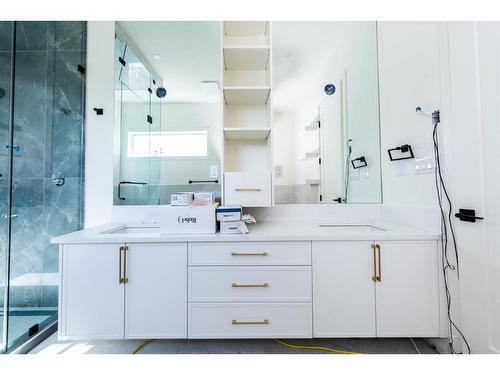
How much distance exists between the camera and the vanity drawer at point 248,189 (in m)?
1.60

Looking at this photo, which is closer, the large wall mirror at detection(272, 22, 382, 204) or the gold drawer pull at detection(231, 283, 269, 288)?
the gold drawer pull at detection(231, 283, 269, 288)

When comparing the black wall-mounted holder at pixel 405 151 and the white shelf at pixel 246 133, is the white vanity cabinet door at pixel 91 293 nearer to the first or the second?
the white shelf at pixel 246 133

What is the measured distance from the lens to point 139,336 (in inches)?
51.3

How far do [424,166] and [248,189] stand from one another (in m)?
1.18

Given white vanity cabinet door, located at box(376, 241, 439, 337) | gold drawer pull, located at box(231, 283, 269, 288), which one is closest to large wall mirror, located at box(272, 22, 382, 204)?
white vanity cabinet door, located at box(376, 241, 439, 337)

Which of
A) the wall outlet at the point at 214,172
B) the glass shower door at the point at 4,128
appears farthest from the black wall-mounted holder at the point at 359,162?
the glass shower door at the point at 4,128

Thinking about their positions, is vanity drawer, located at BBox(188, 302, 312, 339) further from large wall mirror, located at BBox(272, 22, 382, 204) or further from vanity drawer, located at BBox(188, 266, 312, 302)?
large wall mirror, located at BBox(272, 22, 382, 204)

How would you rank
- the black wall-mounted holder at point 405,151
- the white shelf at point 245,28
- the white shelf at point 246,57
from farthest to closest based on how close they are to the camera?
the white shelf at point 245,28 < the white shelf at point 246,57 < the black wall-mounted holder at point 405,151

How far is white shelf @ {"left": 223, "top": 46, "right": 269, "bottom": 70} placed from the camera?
1.63 meters

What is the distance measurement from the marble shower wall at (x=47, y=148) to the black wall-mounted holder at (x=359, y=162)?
2.38m

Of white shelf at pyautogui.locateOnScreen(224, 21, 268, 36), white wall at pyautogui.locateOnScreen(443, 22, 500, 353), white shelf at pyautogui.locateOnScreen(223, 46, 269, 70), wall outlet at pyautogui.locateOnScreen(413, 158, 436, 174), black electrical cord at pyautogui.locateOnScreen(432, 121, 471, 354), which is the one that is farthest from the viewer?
white shelf at pyautogui.locateOnScreen(224, 21, 268, 36)

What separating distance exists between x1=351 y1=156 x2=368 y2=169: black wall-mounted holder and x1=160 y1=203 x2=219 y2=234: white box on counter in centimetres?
134

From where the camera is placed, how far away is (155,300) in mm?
1305
